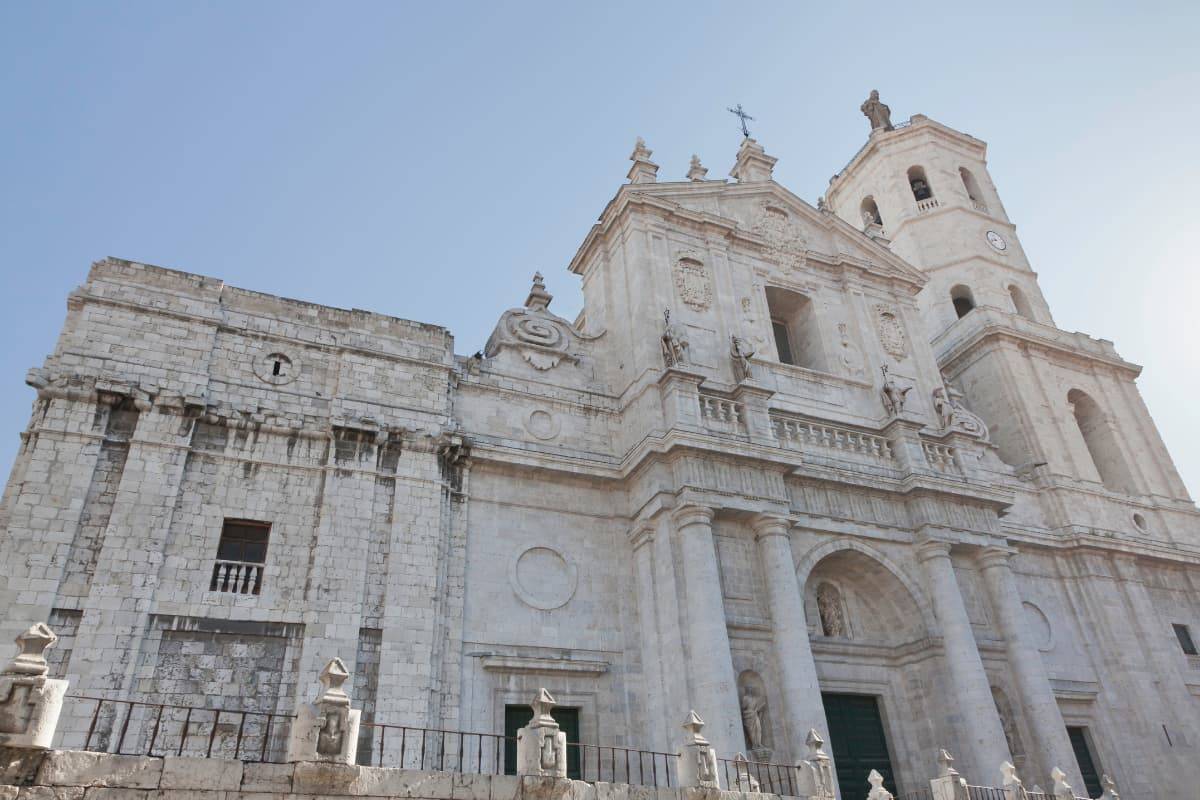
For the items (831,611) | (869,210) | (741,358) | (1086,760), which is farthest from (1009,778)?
(869,210)

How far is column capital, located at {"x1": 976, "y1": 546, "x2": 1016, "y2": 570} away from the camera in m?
18.9

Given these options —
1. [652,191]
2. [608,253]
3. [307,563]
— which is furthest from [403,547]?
[652,191]

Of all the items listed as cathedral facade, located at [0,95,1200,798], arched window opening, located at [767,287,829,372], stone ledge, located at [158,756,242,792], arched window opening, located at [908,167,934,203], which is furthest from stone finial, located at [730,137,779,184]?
stone ledge, located at [158,756,242,792]

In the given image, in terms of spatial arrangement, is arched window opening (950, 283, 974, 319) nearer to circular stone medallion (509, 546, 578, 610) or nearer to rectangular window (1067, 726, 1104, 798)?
rectangular window (1067, 726, 1104, 798)

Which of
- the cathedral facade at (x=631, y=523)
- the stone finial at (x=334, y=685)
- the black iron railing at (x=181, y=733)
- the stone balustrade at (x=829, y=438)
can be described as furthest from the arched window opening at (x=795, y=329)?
the stone finial at (x=334, y=685)

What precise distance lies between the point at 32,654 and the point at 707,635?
382 inches

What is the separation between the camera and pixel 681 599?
15.1m

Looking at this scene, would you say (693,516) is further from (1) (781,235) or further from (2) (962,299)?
(2) (962,299)

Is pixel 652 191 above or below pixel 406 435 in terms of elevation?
above

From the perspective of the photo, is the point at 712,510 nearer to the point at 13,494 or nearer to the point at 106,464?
the point at 106,464

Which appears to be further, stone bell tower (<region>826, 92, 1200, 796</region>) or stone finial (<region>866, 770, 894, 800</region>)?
stone bell tower (<region>826, 92, 1200, 796</region>)

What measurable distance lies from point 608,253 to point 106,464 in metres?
11.8

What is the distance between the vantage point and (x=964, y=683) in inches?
645

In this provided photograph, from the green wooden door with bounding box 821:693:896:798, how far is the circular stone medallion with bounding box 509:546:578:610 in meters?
5.58
